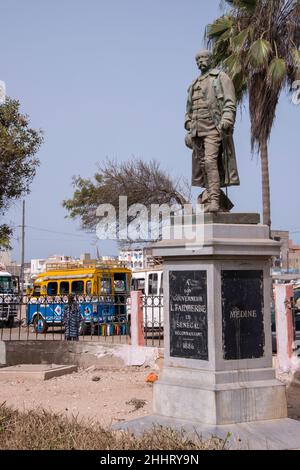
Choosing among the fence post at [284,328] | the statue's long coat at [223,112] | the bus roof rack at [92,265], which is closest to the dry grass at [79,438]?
the statue's long coat at [223,112]

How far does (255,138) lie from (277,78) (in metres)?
1.76

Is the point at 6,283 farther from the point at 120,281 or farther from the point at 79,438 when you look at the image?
the point at 79,438

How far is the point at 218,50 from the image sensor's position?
64.8 ft

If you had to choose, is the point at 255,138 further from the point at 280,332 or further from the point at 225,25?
the point at 280,332

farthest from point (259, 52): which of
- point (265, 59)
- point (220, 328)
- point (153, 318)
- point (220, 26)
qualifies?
point (220, 328)

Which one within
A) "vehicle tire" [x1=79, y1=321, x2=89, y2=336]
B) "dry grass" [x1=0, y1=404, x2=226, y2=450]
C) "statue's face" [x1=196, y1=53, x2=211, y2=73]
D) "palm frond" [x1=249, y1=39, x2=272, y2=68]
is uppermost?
"palm frond" [x1=249, y1=39, x2=272, y2=68]

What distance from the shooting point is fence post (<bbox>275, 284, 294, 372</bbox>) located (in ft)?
38.5

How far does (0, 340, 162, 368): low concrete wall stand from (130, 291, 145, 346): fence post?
0.73ft

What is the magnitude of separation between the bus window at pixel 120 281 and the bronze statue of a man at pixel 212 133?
16979mm

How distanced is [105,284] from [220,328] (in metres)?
17.6

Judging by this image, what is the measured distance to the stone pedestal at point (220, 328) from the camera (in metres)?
7.00

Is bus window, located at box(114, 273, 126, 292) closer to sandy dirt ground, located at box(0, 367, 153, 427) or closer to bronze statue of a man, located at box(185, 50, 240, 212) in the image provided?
sandy dirt ground, located at box(0, 367, 153, 427)

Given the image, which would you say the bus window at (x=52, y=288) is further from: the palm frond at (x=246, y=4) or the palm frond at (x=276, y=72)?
the palm frond at (x=246, y=4)

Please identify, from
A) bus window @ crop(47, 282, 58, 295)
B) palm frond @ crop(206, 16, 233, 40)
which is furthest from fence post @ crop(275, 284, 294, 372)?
bus window @ crop(47, 282, 58, 295)
